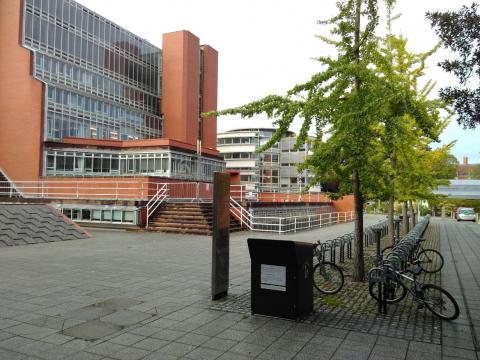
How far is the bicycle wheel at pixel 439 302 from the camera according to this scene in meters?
6.21

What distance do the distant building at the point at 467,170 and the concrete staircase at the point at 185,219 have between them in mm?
84087

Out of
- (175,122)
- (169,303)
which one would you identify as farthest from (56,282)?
(175,122)

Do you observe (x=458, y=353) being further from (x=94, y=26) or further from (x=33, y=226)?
(x=94, y=26)

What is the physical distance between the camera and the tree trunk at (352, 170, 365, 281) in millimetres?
9211

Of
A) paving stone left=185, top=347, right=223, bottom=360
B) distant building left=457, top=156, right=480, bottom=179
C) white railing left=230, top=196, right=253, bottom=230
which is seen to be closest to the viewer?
paving stone left=185, top=347, right=223, bottom=360

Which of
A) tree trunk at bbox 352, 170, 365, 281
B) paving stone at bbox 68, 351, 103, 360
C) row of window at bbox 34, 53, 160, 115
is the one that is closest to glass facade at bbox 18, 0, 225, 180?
row of window at bbox 34, 53, 160, 115

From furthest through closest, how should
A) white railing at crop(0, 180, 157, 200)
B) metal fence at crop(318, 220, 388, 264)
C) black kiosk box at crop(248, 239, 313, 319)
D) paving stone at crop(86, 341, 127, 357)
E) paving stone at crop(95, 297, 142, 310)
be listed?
1. white railing at crop(0, 180, 157, 200)
2. metal fence at crop(318, 220, 388, 264)
3. paving stone at crop(95, 297, 142, 310)
4. black kiosk box at crop(248, 239, 313, 319)
5. paving stone at crop(86, 341, 127, 357)

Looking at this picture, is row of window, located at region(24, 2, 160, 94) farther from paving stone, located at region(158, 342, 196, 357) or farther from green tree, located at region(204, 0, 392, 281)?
paving stone, located at region(158, 342, 196, 357)

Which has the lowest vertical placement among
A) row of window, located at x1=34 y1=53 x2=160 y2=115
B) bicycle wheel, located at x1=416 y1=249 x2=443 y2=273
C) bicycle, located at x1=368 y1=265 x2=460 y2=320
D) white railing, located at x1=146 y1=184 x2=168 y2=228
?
bicycle wheel, located at x1=416 y1=249 x2=443 y2=273

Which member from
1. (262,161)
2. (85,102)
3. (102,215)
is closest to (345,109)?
(102,215)

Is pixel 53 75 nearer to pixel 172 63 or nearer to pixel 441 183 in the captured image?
pixel 172 63

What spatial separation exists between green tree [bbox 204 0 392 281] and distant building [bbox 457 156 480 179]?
302 feet

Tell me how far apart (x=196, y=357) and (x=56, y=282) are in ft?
16.3

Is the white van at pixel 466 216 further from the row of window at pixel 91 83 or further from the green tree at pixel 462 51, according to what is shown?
the green tree at pixel 462 51
